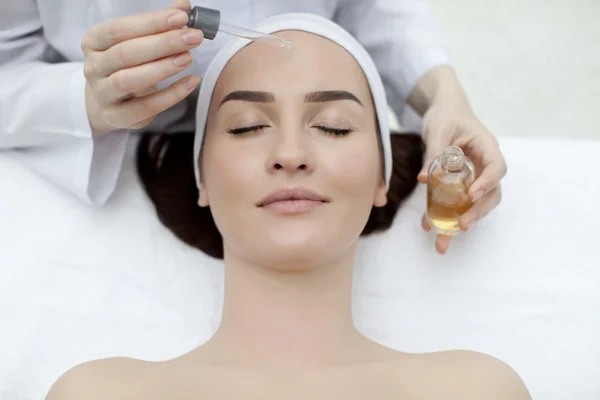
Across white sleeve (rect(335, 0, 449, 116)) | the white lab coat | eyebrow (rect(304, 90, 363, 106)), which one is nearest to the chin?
eyebrow (rect(304, 90, 363, 106))

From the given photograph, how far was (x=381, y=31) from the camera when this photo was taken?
1658 mm

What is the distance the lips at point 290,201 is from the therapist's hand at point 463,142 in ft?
1.03

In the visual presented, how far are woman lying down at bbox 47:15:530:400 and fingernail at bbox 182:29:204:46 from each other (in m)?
0.24

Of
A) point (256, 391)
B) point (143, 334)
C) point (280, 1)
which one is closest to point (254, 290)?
point (256, 391)

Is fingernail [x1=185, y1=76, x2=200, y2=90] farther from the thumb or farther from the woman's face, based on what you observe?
the thumb

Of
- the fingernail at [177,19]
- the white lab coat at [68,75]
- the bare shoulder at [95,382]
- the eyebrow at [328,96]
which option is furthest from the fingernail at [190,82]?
the bare shoulder at [95,382]

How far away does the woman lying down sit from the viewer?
115 cm

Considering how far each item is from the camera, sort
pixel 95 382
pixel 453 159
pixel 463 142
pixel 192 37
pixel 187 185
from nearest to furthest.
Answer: pixel 192 37
pixel 95 382
pixel 453 159
pixel 463 142
pixel 187 185

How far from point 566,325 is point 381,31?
83 centimetres

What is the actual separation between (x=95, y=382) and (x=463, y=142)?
0.89m

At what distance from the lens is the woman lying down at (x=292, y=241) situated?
1.15m

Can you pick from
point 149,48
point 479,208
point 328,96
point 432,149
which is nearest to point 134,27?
point 149,48

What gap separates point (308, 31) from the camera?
130cm

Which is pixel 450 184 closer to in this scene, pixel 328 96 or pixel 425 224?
pixel 425 224
